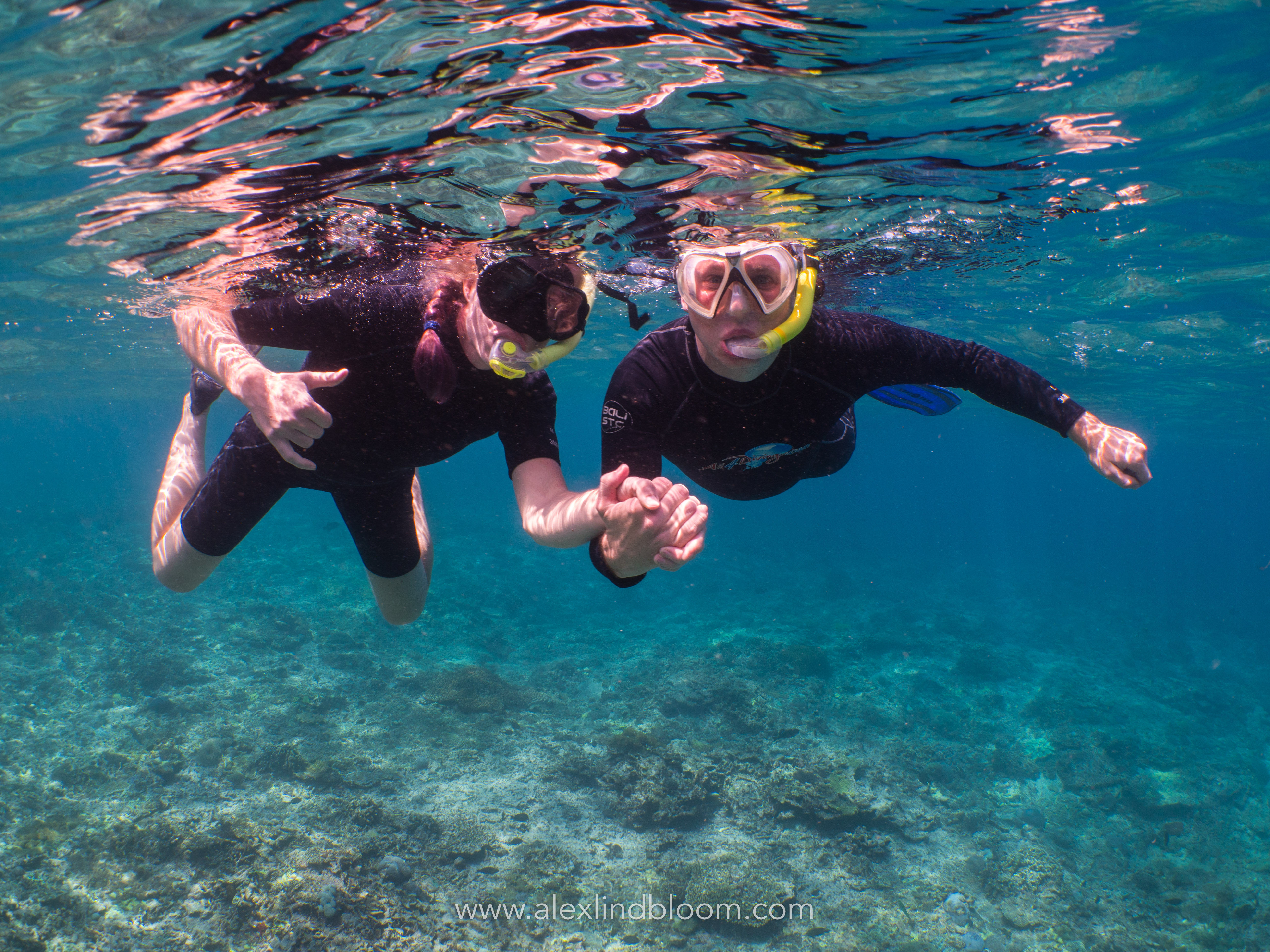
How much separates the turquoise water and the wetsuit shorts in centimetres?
329

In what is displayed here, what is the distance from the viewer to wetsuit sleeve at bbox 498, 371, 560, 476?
455 centimetres

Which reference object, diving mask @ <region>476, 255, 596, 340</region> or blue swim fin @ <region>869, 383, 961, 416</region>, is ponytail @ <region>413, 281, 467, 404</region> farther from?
blue swim fin @ <region>869, 383, 961, 416</region>

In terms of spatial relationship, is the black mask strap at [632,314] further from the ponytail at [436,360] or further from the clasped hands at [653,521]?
the clasped hands at [653,521]

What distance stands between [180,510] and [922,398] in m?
6.92

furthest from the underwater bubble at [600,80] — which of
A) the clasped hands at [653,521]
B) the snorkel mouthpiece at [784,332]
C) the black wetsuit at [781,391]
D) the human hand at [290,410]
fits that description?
the clasped hands at [653,521]

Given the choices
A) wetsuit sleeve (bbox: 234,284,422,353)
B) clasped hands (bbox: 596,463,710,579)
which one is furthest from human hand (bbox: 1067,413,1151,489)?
wetsuit sleeve (bbox: 234,284,422,353)

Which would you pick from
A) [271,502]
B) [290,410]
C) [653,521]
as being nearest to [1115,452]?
[653,521]

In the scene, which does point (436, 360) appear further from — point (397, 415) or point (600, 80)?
point (600, 80)

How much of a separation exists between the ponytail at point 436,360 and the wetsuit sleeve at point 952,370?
8.58 ft

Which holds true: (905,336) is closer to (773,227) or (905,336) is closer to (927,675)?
(773,227)

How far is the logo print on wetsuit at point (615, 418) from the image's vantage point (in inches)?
150

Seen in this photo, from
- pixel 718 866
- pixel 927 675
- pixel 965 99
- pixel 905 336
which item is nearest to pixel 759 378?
pixel 905 336

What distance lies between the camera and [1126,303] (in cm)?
1608

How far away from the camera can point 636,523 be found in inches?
103
